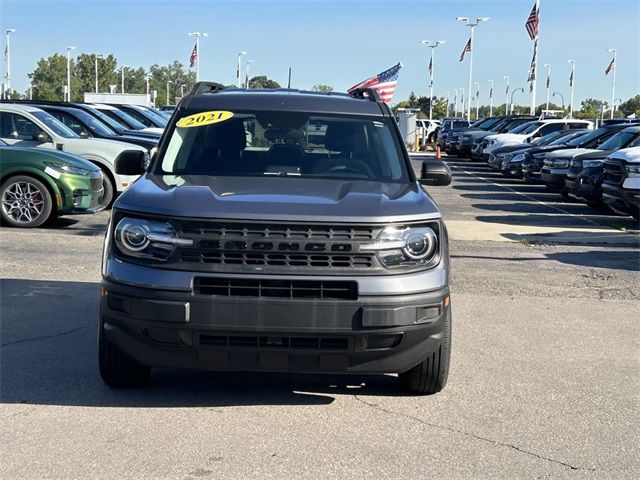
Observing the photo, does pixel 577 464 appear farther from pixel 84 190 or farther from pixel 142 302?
pixel 84 190

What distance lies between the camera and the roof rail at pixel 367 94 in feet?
21.7

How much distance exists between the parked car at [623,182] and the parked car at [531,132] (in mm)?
14230

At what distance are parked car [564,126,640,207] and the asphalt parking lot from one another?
8.57 metres

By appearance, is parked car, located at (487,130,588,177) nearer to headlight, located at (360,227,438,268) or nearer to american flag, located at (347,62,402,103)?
american flag, located at (347,62,402,103)

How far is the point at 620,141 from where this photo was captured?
17828 mm

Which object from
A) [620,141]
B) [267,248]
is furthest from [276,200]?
[620,141]

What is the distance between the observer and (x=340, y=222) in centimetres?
457

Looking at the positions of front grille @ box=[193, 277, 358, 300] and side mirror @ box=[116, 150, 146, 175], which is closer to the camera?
front grille @ box=[193, 277, 358, 300]

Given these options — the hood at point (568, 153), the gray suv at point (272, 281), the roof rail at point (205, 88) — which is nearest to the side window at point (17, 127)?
the roof rail at point (205, 88)

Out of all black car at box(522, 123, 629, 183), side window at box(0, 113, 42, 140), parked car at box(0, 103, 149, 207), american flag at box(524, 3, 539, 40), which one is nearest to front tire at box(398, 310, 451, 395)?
parked car at box(0, 103, 149, 207)

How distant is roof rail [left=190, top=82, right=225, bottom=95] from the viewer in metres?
6.45

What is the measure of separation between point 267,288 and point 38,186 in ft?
27.6

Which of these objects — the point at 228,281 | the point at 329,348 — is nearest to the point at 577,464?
the point at 329,348

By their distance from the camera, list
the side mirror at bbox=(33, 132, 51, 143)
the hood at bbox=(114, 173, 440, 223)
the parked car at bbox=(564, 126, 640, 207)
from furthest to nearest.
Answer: the parked car at bbox=(564, 126, 640, 207) → the side mirror at bbox=(33, 132, 51, 143) → the hood at bbox=(114, 173, 440, 223)
